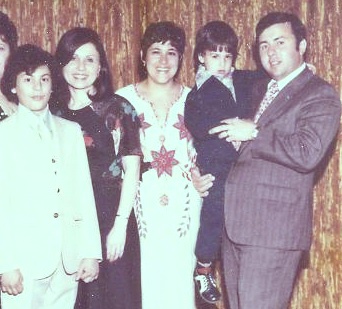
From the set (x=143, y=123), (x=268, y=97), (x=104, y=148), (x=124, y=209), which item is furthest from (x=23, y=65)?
(x=268, y=97)

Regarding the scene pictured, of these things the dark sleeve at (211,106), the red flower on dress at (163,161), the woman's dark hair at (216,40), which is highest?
the woman's dark hair at (216,40)

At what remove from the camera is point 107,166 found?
283cm

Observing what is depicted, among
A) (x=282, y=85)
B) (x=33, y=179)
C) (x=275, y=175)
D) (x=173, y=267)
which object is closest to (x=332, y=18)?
(x=282, y=85)

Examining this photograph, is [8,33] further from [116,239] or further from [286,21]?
[286,21]

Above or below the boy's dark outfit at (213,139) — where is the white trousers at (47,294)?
below

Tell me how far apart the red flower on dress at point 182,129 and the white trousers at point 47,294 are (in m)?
0.77

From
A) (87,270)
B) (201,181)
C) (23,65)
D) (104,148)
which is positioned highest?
(23,65)

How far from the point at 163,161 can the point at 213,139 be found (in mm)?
280

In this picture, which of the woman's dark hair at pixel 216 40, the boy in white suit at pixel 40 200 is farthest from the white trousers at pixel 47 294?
the woman's dark hair at pixel 216 40

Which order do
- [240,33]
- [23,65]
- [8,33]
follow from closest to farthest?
[23,65] → [8,33] → [240,33]

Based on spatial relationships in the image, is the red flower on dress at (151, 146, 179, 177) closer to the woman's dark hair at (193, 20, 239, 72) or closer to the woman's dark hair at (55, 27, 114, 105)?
the woman's dark hair at (55, 27, 114, 105)

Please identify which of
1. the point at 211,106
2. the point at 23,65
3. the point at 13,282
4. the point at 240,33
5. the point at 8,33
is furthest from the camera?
the point at 240,33

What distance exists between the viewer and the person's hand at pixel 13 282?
8.11 ft

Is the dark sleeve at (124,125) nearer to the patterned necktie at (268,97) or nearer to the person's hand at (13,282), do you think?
the patterned necktie at (268,97)
